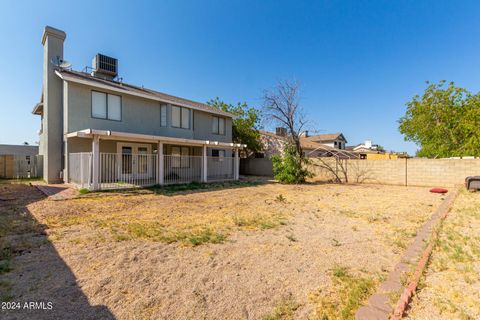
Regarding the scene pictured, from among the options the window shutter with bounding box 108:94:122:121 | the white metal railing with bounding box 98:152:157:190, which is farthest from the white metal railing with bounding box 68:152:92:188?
the window shutter with bounding box 108:94:122:121

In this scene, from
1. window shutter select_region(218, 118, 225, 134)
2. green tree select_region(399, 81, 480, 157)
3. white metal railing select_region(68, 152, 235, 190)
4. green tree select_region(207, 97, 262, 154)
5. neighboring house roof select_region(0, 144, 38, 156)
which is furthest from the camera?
neighboring house roof select_region(0, 144, 38, 156)

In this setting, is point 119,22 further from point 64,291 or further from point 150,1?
point 64,291

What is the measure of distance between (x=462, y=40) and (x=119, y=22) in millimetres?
21100

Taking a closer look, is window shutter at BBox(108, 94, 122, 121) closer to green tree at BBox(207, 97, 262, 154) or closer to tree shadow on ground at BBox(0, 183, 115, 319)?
tree shadow on ground at BBox(0, 183, 115, 319)

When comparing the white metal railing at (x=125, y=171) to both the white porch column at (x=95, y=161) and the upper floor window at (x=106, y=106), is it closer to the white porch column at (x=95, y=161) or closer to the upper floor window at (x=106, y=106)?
the white porch column at (x=95, y=161)

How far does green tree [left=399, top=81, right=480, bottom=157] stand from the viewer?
810 inches

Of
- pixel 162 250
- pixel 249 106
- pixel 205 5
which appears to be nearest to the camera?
pixel 162 250

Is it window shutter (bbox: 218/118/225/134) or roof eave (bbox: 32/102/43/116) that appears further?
window shutter (bbox: 218/118/225/134)

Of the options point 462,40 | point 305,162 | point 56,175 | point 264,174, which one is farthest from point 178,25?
point 462,40

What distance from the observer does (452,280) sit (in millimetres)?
3031

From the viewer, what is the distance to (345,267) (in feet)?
11.5

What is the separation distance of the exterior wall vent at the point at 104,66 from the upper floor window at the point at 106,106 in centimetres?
346

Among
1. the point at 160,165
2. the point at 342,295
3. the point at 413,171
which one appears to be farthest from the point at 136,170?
the point at 413,171

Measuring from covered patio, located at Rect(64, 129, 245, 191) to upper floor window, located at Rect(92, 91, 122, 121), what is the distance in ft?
4.48
